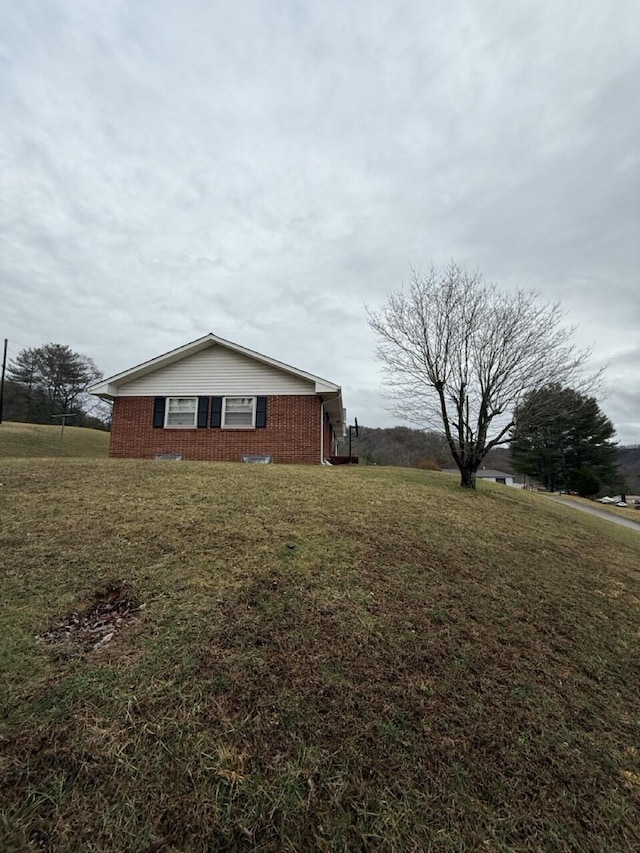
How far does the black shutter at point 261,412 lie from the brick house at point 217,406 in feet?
0.11

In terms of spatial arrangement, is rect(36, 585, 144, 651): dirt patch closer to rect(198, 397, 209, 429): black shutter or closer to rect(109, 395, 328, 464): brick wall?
rect(109, 395, 328, 464): brick wall

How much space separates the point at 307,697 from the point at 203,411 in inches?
505

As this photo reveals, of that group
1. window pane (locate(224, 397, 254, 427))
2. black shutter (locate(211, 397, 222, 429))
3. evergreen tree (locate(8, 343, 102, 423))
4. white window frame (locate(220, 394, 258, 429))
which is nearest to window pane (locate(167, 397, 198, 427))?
black shutter (locate(211, 397, 222, 429))

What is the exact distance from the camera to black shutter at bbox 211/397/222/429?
14656mm

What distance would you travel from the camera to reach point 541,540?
768 cm

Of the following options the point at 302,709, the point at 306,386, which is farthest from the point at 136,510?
the point at 306,386

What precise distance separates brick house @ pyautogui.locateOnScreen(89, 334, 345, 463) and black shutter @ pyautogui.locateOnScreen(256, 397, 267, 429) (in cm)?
3

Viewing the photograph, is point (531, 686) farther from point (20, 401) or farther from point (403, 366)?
point (20, 401)

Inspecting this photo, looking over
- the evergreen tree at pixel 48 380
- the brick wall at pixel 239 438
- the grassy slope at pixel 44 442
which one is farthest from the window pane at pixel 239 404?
the evergreen tree at pixel 48 380

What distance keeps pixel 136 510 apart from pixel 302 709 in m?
4.34

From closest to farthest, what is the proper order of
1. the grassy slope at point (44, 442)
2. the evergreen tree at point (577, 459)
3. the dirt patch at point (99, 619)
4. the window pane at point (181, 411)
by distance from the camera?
the dirt patch at point (99, 619), the window pane at point (181, 411), the grassy slope at point (44, 442), the evergreen tree at point (577, 459)

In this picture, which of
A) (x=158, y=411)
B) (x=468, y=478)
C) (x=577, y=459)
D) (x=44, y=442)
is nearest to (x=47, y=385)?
(x=44, y=442)

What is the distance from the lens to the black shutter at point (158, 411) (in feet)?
48.9

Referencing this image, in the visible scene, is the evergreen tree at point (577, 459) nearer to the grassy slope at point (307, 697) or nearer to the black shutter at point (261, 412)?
the black shutter at point (261, 412)
